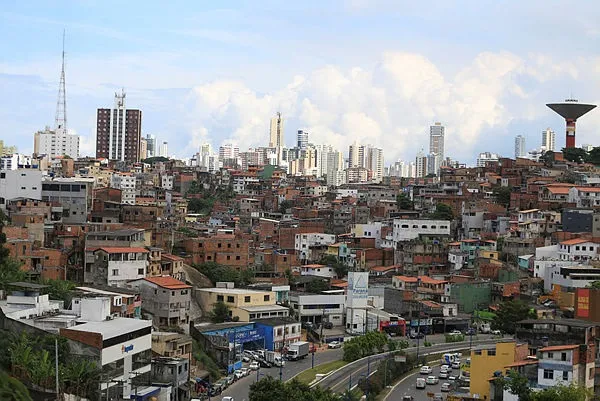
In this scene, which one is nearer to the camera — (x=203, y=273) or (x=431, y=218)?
(x=203, y=273)

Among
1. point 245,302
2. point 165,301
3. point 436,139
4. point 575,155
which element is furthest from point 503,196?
point 436,139

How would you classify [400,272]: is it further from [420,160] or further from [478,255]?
[420,160]

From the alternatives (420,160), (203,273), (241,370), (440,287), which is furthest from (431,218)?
(420,160)

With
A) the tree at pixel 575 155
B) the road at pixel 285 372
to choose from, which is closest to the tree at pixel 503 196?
the tree at pixel 575 155

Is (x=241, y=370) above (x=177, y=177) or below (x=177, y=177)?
below

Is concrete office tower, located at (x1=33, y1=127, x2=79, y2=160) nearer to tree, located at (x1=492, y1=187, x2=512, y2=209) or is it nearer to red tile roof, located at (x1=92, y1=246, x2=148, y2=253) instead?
tree, located at (x1=492, y1=187, x2=512, y2=209)

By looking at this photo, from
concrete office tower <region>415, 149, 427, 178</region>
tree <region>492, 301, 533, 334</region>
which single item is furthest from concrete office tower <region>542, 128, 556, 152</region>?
tree <region>492, 301, 533, 334</region>

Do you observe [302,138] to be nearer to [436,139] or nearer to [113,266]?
[436,139]
